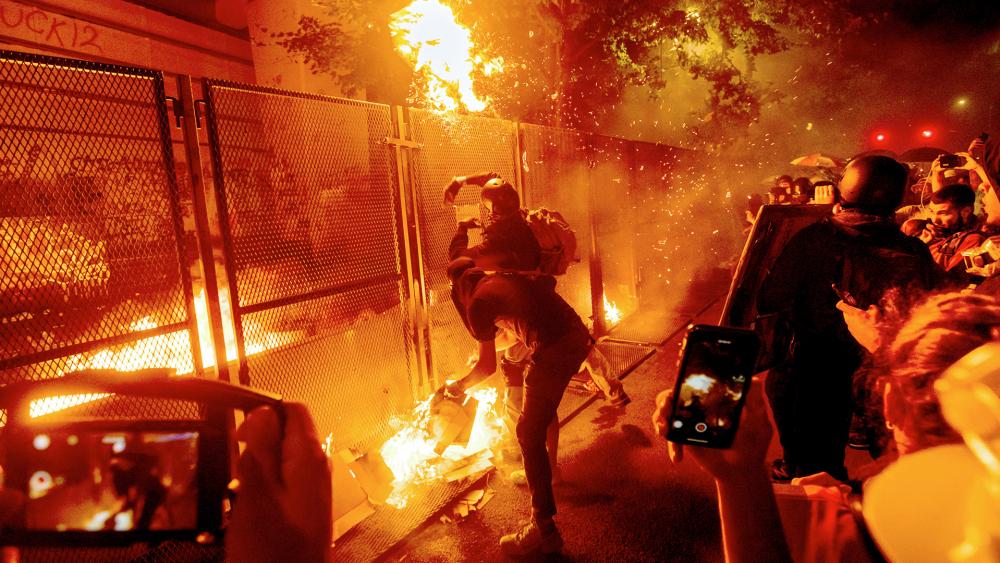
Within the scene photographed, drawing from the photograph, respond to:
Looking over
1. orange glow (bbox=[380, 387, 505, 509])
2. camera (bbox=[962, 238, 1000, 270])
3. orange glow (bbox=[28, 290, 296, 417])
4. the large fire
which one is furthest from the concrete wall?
camera (bbox=[962, 238, 1000, 270])

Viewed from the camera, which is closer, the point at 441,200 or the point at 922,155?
the point at 441,200

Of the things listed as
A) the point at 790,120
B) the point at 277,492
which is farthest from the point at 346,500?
the point at 790,120

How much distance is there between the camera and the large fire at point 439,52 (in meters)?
8.88

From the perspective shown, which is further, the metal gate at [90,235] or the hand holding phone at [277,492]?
the metal gate at [90,235]

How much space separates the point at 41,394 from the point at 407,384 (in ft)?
13.2

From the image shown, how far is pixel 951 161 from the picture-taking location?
6.28 meters

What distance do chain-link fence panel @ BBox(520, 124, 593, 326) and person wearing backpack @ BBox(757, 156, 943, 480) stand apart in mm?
3968

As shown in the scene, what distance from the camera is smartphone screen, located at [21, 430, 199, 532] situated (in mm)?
1228

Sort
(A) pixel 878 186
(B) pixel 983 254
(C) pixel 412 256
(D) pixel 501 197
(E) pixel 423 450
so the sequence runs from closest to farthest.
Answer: (A) pixel 878 186, (D) pixel 501 197, (B) pixel 983 254, (E) pixel 423 450, (C) pixel 412 256

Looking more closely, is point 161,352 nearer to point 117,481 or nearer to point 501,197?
point 117,481

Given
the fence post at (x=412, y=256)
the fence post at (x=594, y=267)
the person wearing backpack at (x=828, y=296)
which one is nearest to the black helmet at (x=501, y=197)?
the fence post at (x=412, y=256)

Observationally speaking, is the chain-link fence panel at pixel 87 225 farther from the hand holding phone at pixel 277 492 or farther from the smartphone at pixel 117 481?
the hand holding phone at pixel 277 492

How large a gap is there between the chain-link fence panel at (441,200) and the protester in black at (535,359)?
1807mm

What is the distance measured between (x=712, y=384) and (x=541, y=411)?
2.21 meters
